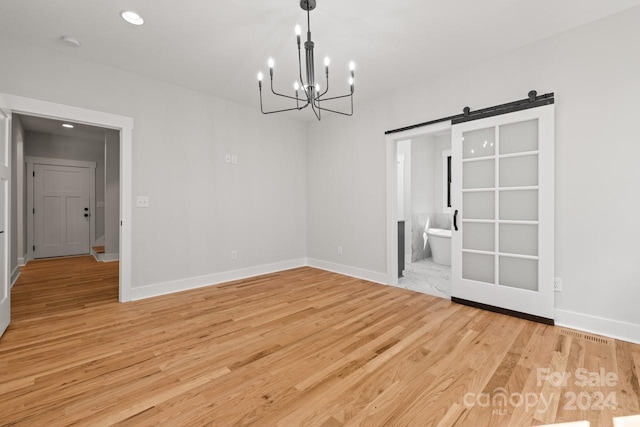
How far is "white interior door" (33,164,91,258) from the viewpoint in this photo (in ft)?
19.6

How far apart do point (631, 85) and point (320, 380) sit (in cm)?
332

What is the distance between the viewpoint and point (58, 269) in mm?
4938

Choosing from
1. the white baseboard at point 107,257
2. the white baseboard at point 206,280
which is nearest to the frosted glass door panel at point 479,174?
the white baseboard at point 206,280

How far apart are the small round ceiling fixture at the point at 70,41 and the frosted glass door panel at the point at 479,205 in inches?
168

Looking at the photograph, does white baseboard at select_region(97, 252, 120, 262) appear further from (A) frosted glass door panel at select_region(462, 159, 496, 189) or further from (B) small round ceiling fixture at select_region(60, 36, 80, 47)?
(A) frosted glass door panel at select_region(462, 159, 496, 189)

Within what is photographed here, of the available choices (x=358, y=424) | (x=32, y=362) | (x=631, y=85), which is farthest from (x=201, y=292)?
(x=631, y=85)

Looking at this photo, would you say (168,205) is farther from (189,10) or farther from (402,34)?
(402,34)

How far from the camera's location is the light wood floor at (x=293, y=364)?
1.47 meters

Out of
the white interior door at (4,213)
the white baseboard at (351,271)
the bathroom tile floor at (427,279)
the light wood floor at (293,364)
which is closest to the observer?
the light wood floor at (293,364)

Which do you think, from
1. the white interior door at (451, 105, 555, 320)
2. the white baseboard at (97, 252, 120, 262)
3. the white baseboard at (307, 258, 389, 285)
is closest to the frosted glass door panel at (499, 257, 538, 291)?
the white interior door at (451, 105, 555, 320)

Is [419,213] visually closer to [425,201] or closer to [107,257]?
[425,201]

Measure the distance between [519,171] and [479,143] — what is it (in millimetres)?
506

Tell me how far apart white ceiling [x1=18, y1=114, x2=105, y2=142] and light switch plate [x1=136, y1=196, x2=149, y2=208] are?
307 cm

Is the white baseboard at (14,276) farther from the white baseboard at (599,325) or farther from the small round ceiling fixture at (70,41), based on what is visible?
the white baseboard at (599,325)
